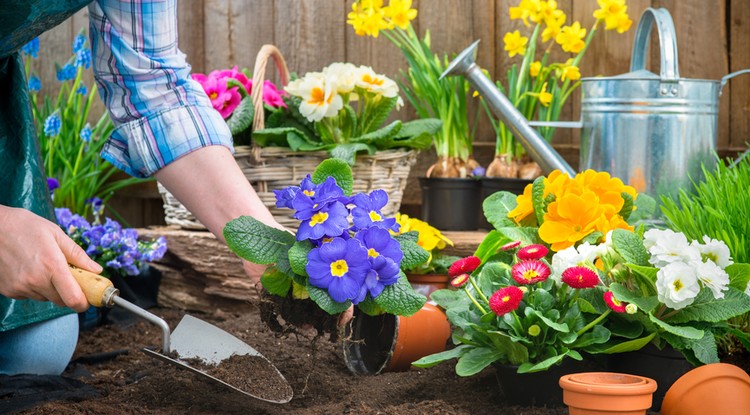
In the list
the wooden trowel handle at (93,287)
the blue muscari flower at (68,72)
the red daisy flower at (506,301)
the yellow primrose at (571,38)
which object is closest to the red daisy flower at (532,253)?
the red daisy flower at (506,301)

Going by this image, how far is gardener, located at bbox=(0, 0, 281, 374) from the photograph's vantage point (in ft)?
4.99

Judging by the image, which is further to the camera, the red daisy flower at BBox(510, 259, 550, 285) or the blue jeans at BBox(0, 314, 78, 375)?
the blue jeans at BBox(0, 314, 78, 375)

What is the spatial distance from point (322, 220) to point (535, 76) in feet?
4.98

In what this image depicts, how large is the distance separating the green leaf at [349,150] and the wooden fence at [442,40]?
639mm

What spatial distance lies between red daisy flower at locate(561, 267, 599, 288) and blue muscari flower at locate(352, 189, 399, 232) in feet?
0.89

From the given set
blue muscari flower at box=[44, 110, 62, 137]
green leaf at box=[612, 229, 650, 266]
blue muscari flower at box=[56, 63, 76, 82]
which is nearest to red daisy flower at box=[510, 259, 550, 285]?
green leaf at box=[612, 229, 650, 266]

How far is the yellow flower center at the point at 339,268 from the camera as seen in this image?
4.11ft

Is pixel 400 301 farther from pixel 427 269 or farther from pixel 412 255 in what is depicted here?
pixel 427 269

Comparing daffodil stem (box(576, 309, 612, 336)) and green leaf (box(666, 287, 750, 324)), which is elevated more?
green leaf (box(666, 287, 750, 324))

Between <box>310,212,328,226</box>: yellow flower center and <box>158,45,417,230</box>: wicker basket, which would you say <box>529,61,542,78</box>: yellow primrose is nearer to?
<box>158,45,417,230</box>: wicker basket

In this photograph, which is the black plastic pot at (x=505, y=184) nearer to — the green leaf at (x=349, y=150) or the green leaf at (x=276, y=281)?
the green leaf at (x=349, y=150)

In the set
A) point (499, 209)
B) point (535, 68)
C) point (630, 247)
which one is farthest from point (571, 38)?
point (630, 247)

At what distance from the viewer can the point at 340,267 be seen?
4.13 feet

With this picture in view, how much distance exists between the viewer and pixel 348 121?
230 cm
